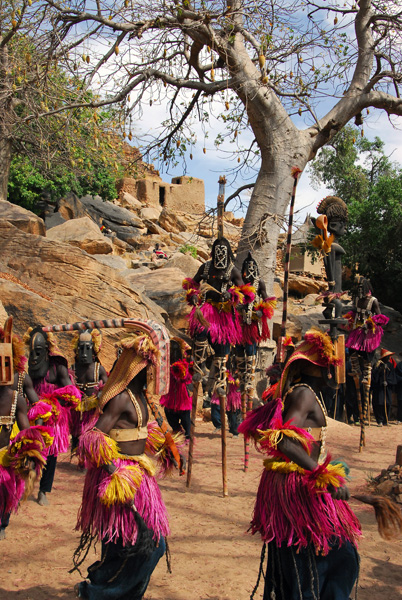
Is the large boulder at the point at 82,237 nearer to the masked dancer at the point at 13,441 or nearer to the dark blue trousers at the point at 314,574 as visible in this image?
the masked dancer at the point at 13,441

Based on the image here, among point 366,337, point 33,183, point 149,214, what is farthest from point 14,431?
point 149,214

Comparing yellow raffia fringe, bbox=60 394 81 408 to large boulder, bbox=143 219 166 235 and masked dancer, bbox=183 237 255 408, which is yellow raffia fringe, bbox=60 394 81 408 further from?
large boulder, bbox=143 219 166 235

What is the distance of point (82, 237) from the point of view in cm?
1938

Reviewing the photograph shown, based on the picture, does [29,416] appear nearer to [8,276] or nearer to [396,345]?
[8,276]

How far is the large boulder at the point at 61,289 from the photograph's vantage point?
952 centimetres

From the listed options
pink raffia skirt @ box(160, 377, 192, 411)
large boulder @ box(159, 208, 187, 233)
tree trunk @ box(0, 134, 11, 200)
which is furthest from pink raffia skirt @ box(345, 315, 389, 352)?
large boulder @ box(159, 208, 187, 233)

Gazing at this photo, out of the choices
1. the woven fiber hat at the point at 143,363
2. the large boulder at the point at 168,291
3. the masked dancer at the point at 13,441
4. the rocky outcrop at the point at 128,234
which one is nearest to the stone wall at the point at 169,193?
the rocky outcrop at the point at 128,234

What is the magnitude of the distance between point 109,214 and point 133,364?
30737 mm

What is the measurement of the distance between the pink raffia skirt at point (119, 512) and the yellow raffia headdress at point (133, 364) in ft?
1.46

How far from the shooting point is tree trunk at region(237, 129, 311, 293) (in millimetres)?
10945

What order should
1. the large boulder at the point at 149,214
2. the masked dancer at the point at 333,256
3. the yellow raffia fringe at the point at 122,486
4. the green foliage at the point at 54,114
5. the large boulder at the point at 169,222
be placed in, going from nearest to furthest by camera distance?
1. the yellow raffia fringe at the point at 122,486
2. the masked dancer at the point at 333,256
3. the green foliage at the point at 54,114
4. the large boulder at the point at 169,222
5. the large boulder at the point at 149,214

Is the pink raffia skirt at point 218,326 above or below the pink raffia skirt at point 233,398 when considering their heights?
above

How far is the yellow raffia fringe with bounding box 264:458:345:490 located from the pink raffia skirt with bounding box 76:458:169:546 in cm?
80

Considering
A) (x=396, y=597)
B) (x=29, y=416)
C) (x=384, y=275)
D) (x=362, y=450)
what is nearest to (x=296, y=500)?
(x=396, y=597)
